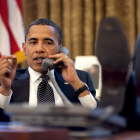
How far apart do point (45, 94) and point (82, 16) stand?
4.28 feet

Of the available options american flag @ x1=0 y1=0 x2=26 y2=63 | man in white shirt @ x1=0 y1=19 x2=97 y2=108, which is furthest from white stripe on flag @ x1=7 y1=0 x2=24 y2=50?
man in white shirt @ x1=0 y1=19 x2=97 y2=108

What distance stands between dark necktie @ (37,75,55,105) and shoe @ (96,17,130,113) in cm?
88

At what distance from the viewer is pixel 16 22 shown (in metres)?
2.73

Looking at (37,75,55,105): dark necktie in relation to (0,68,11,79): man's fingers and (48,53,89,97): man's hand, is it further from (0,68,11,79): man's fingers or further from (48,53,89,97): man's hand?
(0,68,11,79): man's fingers

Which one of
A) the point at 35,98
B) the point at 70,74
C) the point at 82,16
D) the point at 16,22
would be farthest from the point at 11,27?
the point at 70,74

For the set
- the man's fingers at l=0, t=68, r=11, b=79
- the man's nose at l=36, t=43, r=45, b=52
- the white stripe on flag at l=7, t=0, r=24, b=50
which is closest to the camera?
the man's fingers at l=0, t=68, r=11, b=79

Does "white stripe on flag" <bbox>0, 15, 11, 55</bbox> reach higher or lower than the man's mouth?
lower

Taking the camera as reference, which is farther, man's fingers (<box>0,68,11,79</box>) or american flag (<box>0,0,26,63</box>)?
american flag (<box>0,0,26,63</box>)

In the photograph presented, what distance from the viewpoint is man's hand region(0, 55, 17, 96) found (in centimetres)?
150

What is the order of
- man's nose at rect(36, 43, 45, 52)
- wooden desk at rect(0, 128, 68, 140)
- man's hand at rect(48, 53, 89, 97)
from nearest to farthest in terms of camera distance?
wooden desk at rect(0, 128, 68, 140), man's hand at rect(48, 53, 89, 97), man's nose at rect(36, 43, 45, 52)

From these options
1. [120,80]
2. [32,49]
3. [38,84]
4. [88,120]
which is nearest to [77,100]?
Result: [38,84]

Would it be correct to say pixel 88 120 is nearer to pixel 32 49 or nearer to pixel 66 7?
pixel 32 49

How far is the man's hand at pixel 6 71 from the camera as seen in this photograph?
150 cm

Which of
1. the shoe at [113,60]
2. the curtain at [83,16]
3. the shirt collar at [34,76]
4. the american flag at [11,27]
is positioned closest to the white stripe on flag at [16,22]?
the american flag at [11,27]
